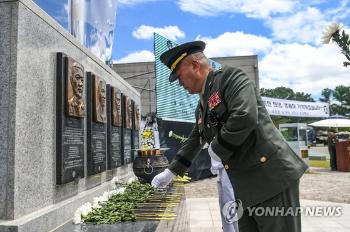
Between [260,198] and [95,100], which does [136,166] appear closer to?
[95,100]

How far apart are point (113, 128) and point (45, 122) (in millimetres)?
2611

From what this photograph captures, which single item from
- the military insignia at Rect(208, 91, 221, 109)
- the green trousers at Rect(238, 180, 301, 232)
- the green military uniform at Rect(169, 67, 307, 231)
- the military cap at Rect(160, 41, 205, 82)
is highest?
the military cap at Rect(160, 41, 205, 82)

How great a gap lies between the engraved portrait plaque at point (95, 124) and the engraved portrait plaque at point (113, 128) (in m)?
0.39

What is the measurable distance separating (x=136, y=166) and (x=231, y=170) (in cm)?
356

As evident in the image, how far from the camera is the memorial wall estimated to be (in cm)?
305

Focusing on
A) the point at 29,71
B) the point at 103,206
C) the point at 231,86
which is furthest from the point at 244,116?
the point at 103,206

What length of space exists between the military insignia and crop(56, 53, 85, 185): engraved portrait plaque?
6.52 ft

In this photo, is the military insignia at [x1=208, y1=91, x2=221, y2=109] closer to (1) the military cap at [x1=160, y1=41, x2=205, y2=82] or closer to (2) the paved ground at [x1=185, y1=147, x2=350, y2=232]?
(1) the military cap at [x1=160, y1=41, x2=205, y2=82]

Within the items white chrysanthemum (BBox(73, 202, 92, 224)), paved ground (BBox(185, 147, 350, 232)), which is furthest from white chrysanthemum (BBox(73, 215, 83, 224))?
paved ground (BBox(185, 147, 350, 232))

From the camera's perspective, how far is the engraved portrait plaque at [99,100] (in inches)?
200

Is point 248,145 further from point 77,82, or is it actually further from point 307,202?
point 307,202

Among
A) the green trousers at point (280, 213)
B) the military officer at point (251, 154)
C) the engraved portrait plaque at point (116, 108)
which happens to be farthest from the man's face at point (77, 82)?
the green trousers at point (280, 213)

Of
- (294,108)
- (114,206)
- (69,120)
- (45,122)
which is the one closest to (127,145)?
(114,206)

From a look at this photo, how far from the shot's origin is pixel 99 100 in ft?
17.2
